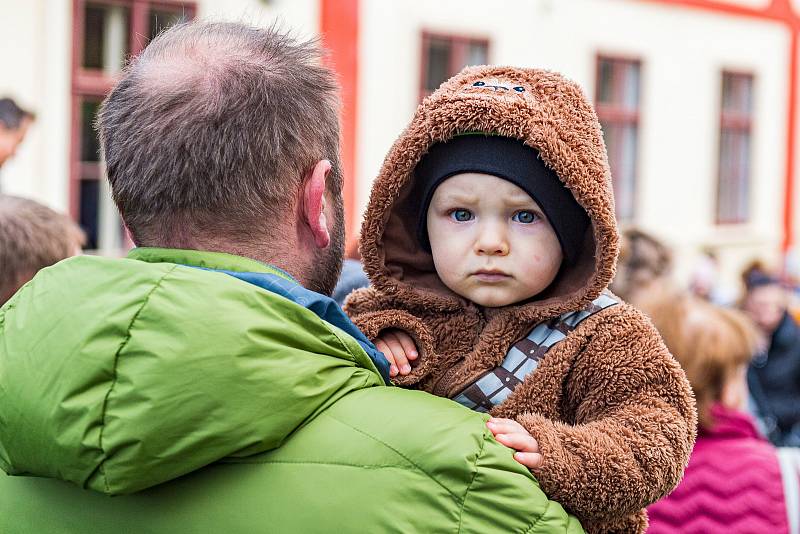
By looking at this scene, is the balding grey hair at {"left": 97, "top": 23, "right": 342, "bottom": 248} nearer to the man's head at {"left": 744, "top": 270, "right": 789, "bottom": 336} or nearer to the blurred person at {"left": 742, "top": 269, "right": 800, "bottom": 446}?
the blurred person at {"left": 742, "top": 269, "right": 800, "bottom": 446}

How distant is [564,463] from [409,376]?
41 cm

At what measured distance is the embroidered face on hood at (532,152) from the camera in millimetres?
1769

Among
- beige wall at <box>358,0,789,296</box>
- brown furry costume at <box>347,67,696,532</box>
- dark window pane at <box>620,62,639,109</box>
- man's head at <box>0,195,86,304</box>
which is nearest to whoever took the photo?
brown furry costume at <box>347,67,696,532</box>

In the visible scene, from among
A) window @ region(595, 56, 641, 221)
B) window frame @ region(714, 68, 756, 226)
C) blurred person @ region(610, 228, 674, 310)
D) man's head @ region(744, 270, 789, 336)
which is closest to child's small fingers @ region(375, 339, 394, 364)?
blurred person @ region(610, 228, 674, 310)

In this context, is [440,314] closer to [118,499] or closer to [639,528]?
[639,528]

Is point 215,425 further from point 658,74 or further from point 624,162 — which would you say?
point 658,74

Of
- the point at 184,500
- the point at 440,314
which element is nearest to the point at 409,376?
the point at 440,314

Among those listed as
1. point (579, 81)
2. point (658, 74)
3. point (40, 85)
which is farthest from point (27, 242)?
point (658, 74)

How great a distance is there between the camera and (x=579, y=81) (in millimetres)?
11453

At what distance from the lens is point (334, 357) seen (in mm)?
1457

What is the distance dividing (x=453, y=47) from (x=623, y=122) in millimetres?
3080

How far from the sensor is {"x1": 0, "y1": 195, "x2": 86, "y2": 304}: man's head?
2602mm

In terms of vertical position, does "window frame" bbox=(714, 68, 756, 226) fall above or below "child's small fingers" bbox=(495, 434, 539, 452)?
above

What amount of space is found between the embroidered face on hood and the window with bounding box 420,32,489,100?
1010cm
